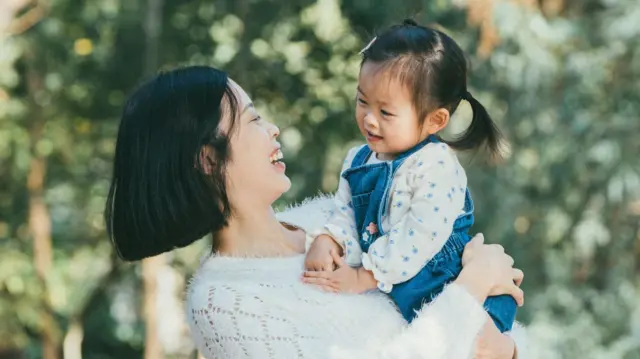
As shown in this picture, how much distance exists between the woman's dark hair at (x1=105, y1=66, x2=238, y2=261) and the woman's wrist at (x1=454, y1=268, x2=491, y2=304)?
0.49 meters

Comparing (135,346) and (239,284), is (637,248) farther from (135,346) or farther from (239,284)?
(239,284)

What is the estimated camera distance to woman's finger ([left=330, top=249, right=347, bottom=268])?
201cm

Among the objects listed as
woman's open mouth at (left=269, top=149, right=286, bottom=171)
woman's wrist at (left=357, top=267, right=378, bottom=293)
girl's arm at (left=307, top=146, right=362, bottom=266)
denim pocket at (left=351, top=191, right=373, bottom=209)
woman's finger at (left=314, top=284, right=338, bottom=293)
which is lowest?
woman's finger at (left=314, top=284, right=338, bottom=293)

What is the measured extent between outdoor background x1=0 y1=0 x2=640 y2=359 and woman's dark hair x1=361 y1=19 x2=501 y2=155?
3044 millimetres

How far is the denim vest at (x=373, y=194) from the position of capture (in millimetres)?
1992

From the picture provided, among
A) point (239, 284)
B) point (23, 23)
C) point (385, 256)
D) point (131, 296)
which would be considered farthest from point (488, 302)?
point (131, 296)

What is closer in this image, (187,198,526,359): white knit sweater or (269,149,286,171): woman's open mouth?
(187,198,526,359): white knit sweater

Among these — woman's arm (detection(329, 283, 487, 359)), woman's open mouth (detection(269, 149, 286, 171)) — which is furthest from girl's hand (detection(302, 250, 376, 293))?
woman's open mouth (detection(269, 149, 286, 171))

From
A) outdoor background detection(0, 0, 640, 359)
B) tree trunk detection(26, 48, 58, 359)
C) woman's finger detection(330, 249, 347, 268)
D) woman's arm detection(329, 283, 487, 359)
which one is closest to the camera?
woman's arm detection(329, 283, 487, 359)

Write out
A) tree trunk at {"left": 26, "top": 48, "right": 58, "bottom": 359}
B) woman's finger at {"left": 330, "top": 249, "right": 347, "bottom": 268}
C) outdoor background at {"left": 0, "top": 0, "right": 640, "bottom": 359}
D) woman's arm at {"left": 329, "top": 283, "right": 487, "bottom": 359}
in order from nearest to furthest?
woman's arm at {"left": 329, "top": 283, "right": 487, "bottom": 359}, woman's finger at {"left": 330, "top": 249, "right": 347, "bottom": 268}, outdoor background at {"left": 0, "top": 0, "right": 640, "bottom": 359}, tree trunk at {"left": 26, "top": 48, "right": 58, "bottom": 359}

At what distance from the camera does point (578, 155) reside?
Result: 6109 mm

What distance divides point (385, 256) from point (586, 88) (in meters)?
4.54

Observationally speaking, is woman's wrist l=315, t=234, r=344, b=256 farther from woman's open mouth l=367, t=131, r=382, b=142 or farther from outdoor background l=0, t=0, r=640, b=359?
outdoor background l=0, t=0, r=640, b=359

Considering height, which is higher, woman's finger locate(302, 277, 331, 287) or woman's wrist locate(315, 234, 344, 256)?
woman's wrist locate(315, 234, 344, 256)
